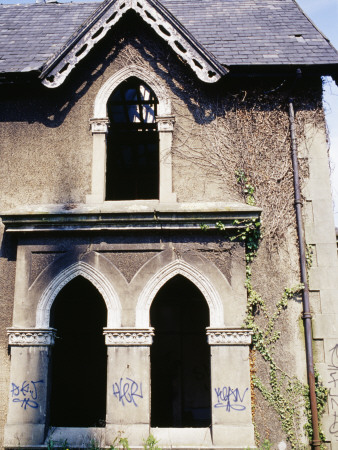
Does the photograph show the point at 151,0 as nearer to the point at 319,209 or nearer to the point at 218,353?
the point at 319,209

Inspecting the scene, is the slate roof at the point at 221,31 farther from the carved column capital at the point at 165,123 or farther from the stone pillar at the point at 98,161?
the stone pillar at the point at 98,161

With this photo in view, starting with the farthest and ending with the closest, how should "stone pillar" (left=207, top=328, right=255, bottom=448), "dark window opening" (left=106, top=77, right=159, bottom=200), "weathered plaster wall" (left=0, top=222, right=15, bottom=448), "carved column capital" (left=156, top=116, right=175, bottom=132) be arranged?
"dark window opening" (left=106, top=77, right=159, bottom=200)
"carved column capital" (left=156, top=116, right=175, bottom=132)
"weathered plaster wall" (left=0, top=222, right=15, bottom=448)
"stone pillar" (left=207, top=328, right=255, bottom=448)

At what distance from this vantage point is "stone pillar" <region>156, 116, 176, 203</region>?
7.21 metres

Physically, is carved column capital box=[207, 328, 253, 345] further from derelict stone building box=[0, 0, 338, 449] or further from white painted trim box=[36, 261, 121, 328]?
white painted trim box=[36, 261, 121, 328]

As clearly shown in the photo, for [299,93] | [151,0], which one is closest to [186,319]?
[299,93]

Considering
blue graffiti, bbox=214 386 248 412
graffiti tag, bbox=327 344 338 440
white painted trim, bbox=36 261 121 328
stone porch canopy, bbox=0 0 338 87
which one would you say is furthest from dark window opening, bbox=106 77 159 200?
graffiti tag, bbox=327 344 338 440

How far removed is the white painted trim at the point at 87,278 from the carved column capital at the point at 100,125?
2253mm

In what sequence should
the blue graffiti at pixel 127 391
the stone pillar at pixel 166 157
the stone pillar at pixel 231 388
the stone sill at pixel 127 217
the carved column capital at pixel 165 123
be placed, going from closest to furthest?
the stone pillar at pixel 231 388, the blue graffiti at pixel 127 391, the stone sill at pixel 127 217, the stone pillar at pixel 166 157, the carved column capital at pixel 165 123

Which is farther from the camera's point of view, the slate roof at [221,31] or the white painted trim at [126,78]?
the slate roof at [221,31]

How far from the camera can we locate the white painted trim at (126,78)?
7586mm

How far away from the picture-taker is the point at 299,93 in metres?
7.63

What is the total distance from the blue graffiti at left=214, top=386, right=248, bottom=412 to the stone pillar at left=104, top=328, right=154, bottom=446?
3.33ft

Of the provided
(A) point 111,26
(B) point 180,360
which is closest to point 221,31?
(A) point 111,26

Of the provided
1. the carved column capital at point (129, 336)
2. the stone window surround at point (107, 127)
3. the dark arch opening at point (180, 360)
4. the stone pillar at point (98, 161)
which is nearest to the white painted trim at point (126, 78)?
the stone window surround at point (107, 127)
